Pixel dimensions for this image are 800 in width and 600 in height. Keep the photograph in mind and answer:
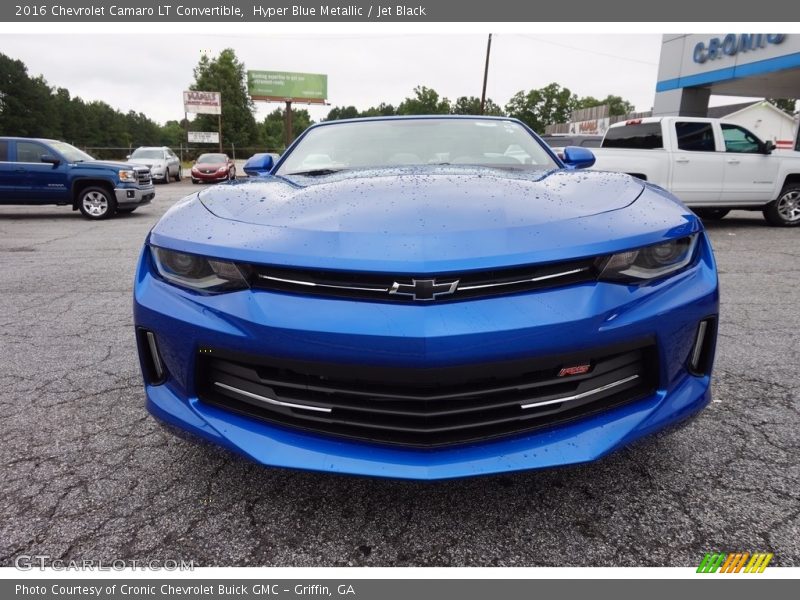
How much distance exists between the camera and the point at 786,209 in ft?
28.1

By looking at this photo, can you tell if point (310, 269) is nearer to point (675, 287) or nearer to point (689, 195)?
point (675, 287)

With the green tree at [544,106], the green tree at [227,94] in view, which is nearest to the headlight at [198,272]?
the green tree at [227,94]

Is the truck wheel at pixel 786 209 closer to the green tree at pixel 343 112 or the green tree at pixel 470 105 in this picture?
the green tree at pixel 470 105

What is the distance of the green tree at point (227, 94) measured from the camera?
54.8m

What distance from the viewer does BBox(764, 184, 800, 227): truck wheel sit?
8477 mm

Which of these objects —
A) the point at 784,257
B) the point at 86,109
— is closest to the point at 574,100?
the point at 86,109

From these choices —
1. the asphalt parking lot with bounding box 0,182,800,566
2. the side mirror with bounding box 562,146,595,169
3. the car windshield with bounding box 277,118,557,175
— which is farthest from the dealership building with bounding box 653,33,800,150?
the asphalt parking lot with bounding box 0,182,800,566

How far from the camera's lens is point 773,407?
7.39ft

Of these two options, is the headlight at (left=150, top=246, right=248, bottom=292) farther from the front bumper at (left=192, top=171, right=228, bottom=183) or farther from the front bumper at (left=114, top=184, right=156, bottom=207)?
the front bumper at (left=192, top=171, right=228, bottom=183)

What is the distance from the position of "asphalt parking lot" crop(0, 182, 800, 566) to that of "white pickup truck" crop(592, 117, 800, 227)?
19.7 feet

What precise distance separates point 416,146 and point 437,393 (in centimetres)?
172

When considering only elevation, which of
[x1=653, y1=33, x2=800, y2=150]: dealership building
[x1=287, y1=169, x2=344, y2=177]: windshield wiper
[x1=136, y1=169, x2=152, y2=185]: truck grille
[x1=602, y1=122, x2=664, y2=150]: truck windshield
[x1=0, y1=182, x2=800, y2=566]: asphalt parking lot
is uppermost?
[x1=653, y1=33, x2=800, y2=150]: dealership building

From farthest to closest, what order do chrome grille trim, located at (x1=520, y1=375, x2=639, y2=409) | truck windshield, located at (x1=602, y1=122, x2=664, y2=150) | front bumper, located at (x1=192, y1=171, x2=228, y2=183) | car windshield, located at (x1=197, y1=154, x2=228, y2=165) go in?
car windshield, located at (x1=197, y1=154, x2=228, y2=165) < front bumper, located at (x1=192, y1=171, x2=228, y2=183) < truck windshield, located at (x1=602, y1=122, x2=664, y2=150) < chrome grille trim, located at (x1=520, y1=375, x2=639, y2=409)

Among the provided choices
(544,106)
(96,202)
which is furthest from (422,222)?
(544,106)
